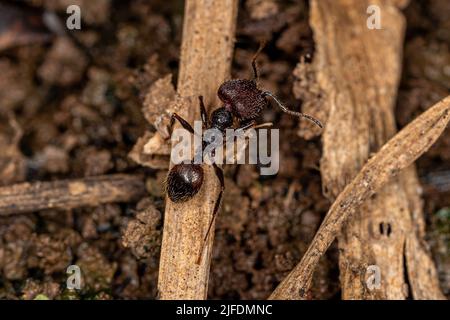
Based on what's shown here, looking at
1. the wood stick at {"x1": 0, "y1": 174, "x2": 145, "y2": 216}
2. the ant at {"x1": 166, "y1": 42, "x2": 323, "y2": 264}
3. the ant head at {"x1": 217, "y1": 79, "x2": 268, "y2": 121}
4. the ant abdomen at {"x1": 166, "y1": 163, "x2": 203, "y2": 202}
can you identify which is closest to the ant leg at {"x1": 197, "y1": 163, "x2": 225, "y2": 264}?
the ant at {"x1": 166, "y1": 42, "x2": 323, "y2": 264}

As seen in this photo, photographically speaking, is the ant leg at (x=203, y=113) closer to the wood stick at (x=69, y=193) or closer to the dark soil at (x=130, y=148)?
the dark soil at (x=130, y=148)

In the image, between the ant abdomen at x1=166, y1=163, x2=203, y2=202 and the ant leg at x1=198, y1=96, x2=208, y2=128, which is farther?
the ant leg at x1=198, y1=96, x2=208, y2=128

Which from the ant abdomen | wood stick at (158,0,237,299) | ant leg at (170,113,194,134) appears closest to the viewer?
wood stick at (158,0,237,299)

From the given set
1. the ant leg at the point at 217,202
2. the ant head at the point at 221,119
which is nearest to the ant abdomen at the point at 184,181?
the ant leg at the point at 217,202

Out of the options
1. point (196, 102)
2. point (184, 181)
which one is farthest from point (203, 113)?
point (184, 181)

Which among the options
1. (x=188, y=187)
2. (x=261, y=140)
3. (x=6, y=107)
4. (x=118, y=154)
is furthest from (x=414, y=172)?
(x=6, y=107)

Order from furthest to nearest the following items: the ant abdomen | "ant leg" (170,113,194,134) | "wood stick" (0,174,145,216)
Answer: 1. "wood stick" (0,174,145,216)
2. "ant leg" (170,113,194,134)
3. the ant abdomen

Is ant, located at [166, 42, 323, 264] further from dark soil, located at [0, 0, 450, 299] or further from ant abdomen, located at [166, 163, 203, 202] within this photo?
dark soil, located at [0, 0, 450, 299]
